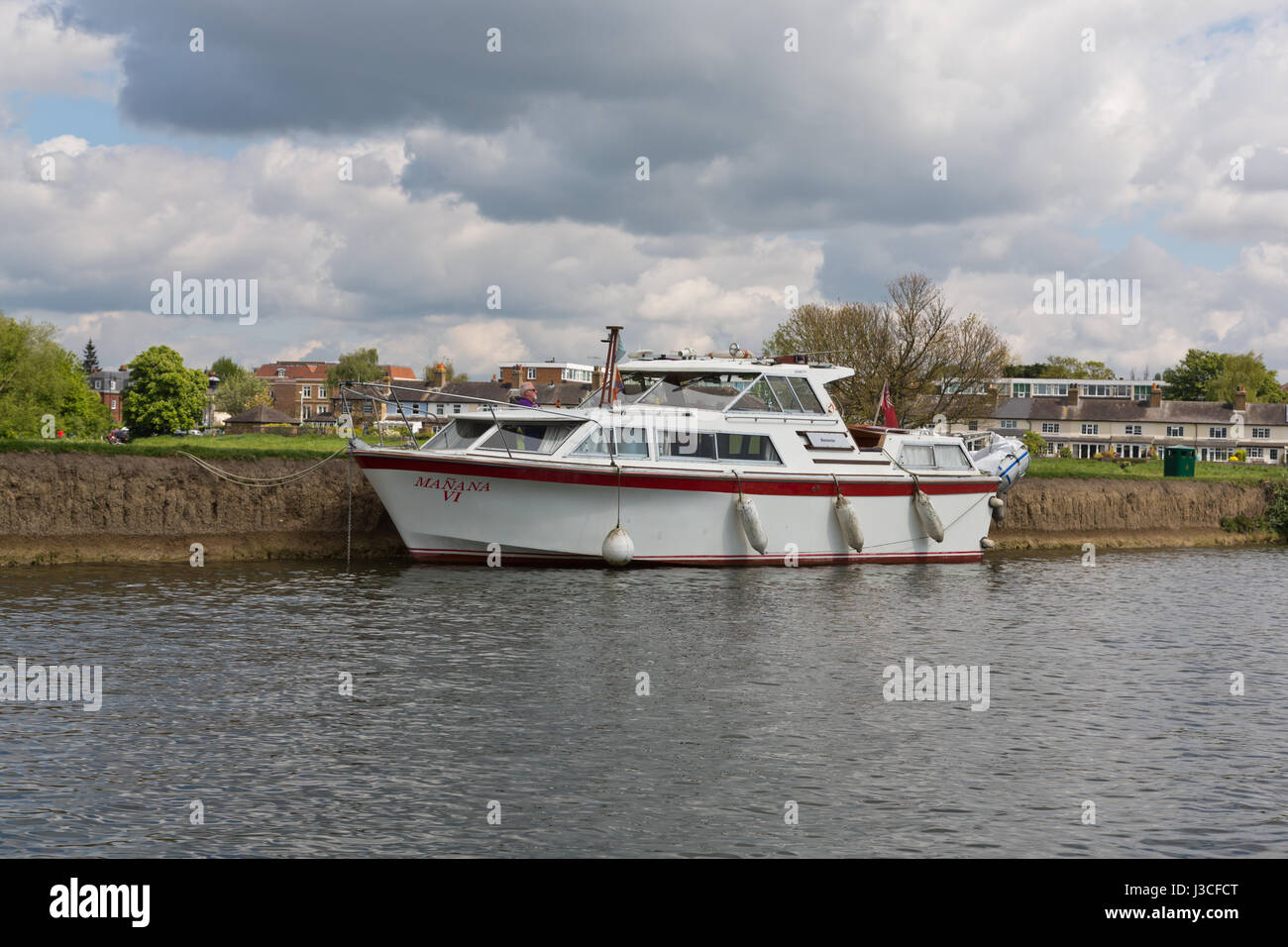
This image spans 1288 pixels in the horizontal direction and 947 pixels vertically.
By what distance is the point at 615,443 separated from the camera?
80.8ft

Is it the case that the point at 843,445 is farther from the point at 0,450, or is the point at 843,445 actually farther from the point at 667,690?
the point at 0,450

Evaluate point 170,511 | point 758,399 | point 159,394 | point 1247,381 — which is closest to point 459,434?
point 170,511

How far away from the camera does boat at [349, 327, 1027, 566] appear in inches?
936

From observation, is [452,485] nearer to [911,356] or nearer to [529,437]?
[529,437]

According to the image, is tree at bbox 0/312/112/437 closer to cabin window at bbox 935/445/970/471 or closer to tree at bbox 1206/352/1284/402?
cabin window at bbox 935/445/970/471

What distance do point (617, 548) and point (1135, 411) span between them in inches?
4094

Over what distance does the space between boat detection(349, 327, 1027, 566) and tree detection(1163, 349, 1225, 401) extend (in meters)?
120

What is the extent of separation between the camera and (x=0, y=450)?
2344 centimetres

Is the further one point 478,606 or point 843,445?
point 843,445

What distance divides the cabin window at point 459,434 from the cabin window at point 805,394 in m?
7.72

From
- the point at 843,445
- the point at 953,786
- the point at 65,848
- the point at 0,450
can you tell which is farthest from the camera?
the point at 843,445

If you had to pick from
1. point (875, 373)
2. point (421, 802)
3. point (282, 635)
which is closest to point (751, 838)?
point (421, 802)

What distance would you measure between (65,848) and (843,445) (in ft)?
71.7

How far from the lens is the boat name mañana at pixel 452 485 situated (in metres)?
23.5
